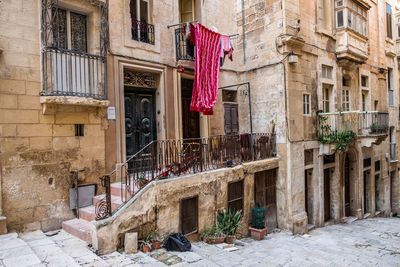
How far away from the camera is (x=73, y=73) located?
7.20 metres

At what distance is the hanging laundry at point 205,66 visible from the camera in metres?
9.05

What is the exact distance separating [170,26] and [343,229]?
10855mm

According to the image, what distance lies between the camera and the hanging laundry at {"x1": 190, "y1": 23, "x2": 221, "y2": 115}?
29.7ft

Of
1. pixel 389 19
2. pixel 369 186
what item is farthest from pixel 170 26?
pixel 389 19

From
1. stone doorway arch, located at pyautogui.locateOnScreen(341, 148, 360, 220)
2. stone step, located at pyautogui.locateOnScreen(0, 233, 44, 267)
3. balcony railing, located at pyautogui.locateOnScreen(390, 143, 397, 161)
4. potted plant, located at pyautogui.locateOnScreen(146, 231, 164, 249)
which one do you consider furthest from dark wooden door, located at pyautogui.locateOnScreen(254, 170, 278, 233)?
balcony railing, located at pyautogui.locateOnScreen(390, 143, 397, 161)

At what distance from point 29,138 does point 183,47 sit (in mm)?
5639

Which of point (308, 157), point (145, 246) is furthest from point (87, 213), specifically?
point (308, 157)

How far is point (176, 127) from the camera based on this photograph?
9.82 metres

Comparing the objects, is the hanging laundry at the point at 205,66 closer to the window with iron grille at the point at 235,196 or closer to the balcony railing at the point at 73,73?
the window with iron grille at the point at 235,196

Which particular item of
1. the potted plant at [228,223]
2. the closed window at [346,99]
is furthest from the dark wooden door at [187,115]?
the closed window at [346,99]

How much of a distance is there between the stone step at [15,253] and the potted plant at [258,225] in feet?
21.3

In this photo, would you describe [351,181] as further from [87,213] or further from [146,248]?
[87,213]

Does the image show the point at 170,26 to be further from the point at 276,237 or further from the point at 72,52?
the point at 276,237

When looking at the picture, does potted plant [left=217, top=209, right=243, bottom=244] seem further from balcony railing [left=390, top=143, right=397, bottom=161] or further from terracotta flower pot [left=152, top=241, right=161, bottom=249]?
balcony railing [left=390, top=143, right=397, bottom=161]
